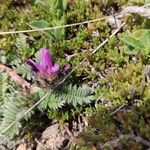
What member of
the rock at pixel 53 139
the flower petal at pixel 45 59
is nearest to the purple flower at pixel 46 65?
the flower petal at pixel 45 59

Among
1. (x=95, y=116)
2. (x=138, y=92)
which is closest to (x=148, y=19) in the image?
(x=138, y=92)

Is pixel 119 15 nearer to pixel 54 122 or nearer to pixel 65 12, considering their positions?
pixel 65 12

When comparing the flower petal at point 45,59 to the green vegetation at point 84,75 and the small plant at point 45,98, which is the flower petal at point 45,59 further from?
the green vegetation at point 84,75

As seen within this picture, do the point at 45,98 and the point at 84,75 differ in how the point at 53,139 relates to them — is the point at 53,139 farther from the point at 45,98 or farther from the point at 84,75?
the point at 84,75

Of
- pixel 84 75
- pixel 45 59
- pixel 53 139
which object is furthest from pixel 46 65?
pixel 53 139

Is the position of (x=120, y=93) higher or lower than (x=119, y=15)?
lower

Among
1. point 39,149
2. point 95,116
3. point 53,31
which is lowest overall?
point 39,149
